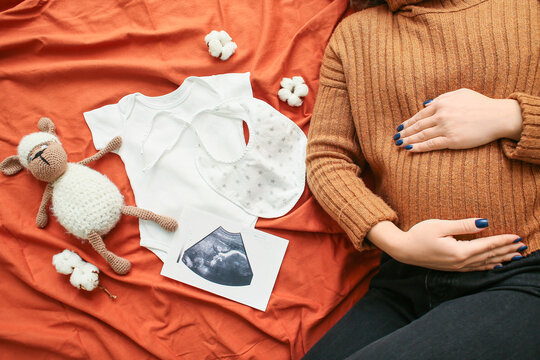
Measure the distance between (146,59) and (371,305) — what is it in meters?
0.90

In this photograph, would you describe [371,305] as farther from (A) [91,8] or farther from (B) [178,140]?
(A) [91,8]

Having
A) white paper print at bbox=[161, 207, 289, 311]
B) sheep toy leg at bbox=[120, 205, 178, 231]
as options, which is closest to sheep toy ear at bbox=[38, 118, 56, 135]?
sheep toy leg at bbox=[120, 205, 178, 231]

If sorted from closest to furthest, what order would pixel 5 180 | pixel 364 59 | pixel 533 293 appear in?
pixel 533 293
pixel 364 59
pixel 5 180

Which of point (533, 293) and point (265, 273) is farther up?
point (533, 293)

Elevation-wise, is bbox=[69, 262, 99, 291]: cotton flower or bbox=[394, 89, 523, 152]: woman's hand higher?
bbox=[394, 89, 523, 152]: woman's hand

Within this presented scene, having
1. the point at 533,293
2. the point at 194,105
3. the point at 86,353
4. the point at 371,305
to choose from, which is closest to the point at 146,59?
the point at 194,105

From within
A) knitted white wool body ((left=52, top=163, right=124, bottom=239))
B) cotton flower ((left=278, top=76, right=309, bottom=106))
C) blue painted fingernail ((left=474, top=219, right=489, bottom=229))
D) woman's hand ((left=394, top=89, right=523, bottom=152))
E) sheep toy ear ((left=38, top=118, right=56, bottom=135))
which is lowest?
knitted white wool body ((left=52, top=163, right=124, bottom=239))

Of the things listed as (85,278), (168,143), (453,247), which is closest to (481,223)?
(453,247)

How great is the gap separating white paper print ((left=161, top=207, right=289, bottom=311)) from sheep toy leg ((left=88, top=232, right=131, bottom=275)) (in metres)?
0.09

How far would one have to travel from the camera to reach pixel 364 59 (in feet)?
3.04

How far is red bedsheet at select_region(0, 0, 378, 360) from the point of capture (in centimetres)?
98

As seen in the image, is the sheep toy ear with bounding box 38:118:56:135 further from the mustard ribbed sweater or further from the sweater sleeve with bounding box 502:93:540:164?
the sweater sleeve with bounding box 502:93:540:164

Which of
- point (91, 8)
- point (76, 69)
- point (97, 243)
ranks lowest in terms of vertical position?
point (97, 243)

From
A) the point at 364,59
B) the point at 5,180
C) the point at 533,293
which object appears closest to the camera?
the point at 533,293
